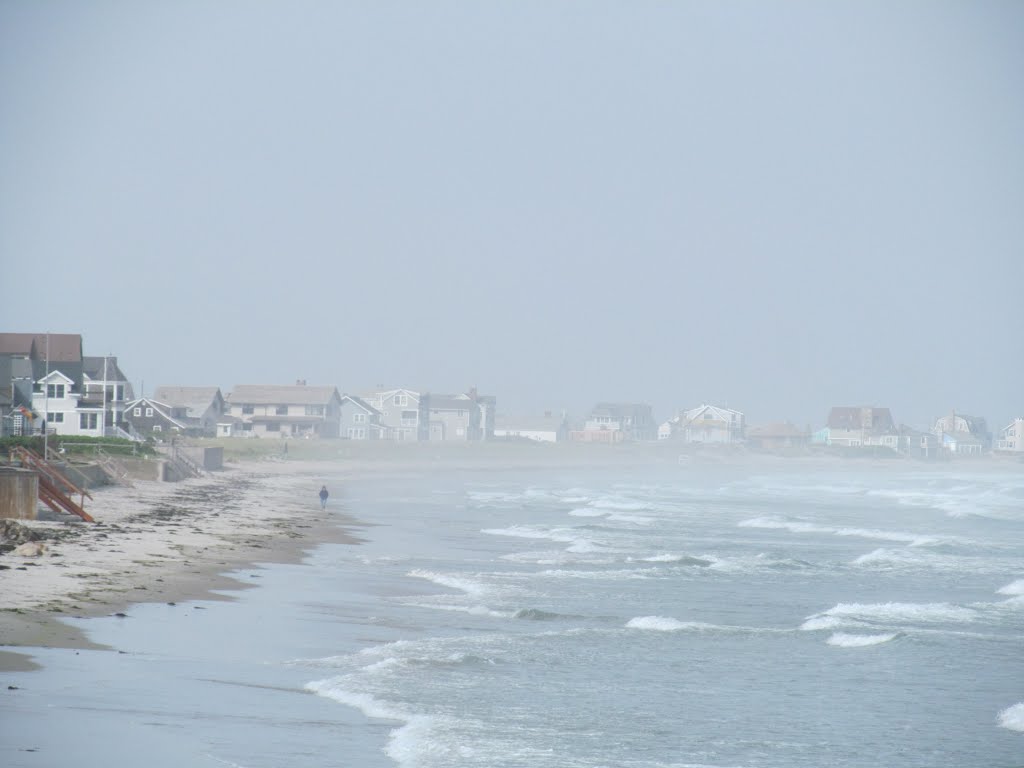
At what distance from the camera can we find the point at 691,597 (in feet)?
97.6

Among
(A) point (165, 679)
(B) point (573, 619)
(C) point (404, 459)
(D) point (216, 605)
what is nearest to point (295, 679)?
(A) point (165, 679)

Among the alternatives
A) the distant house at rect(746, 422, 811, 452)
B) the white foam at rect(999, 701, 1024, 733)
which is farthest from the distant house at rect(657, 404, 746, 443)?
the white foam at rect(999, 701, 1024, 733)

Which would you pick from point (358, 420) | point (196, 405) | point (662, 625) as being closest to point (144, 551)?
point (662, 625)

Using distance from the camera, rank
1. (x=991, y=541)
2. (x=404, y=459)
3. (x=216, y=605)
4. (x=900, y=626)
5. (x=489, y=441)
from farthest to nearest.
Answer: (x=489, y=441)
(x=404, y=459)
(x=991, y=541)
(x=900, y=626)
(x=216, y=605)

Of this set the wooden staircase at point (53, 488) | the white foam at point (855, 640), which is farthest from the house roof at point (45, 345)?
the white foam at point (855, 640)

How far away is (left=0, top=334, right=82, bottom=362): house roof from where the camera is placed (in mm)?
75438

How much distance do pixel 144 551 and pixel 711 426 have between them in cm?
16713

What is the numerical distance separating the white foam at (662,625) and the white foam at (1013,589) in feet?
38.0

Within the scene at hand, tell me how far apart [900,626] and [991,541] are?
87.9ft

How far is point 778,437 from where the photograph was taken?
195500 mm

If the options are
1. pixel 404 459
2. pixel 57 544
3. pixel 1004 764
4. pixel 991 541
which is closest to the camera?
pixel 1004 764

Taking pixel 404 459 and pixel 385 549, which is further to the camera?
pixel 404 459

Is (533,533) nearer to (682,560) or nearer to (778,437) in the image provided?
(682,560)

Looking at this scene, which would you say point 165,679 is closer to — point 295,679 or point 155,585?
point 295,679
